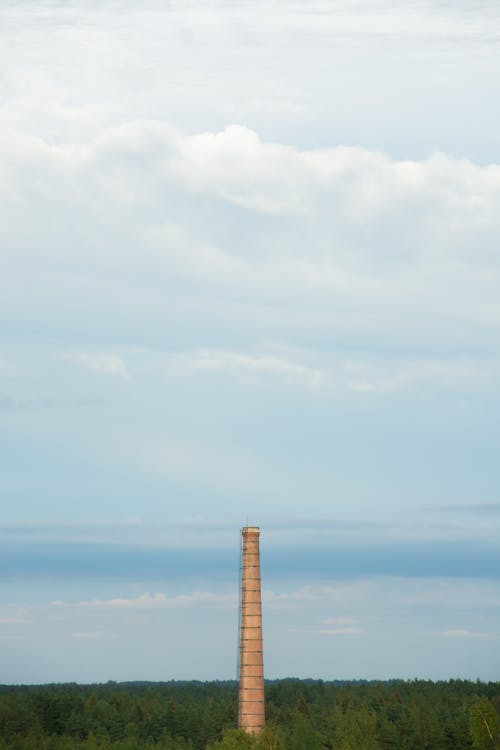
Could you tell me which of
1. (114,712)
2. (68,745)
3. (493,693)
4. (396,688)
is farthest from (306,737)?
(396,688)

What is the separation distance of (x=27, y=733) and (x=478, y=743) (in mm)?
70811

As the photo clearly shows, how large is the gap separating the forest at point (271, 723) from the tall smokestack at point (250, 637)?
7.73 feet

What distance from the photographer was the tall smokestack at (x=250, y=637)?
273 ft

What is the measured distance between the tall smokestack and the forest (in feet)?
7.73

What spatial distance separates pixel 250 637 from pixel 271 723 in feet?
209

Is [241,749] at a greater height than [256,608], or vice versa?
[256,608]

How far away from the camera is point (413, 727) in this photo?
125688 mm

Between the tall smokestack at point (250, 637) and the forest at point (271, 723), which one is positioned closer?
the tall smokestack at point (250, 637)

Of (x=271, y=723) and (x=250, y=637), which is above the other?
(x=250, y=637)

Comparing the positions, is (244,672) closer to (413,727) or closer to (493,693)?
(413,727)

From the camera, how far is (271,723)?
467ft

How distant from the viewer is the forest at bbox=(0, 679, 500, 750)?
349ft

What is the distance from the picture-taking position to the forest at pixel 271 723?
106500 mm

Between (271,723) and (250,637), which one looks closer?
(250,637)
